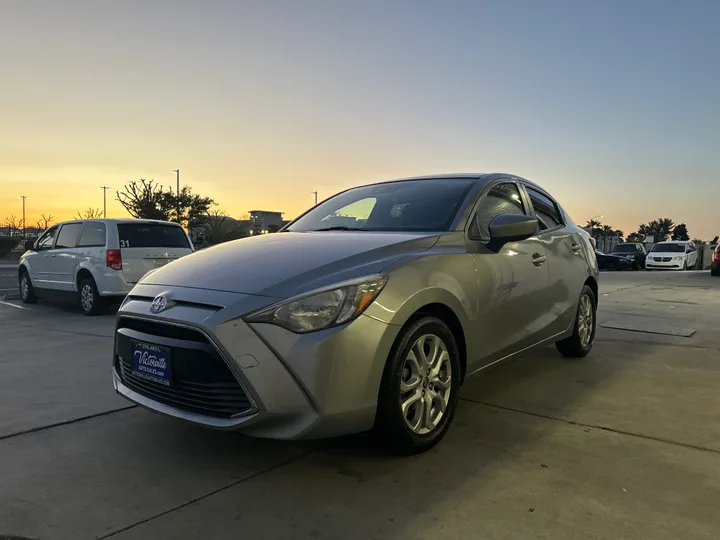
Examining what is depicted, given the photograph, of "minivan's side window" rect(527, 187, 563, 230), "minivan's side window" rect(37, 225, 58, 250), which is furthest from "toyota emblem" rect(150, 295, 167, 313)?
"minivan's side window" rect(37, 225, 58, 250)

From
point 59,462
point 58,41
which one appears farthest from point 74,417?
point 58,41

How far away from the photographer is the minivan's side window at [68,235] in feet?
30.1

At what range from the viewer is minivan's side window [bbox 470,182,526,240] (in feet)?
11.9

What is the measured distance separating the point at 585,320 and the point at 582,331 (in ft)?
0.42

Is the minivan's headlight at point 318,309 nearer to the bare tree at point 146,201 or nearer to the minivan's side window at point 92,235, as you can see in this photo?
the minivan's side window at point 92,235

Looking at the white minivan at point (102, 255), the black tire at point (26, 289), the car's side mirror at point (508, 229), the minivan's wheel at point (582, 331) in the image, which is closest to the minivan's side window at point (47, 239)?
the white minivan at point (102, 255)

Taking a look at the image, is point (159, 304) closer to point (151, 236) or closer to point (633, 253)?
point (151, 236)

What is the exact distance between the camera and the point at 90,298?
8.58 metres

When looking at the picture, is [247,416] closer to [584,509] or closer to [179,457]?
[179,457]

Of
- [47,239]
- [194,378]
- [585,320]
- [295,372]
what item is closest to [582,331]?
[585,320]

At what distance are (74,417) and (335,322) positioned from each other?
7.05 feet

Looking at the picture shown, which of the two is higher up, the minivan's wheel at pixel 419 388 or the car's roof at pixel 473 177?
the car's roof at pixel 473 177

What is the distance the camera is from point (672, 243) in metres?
27.9

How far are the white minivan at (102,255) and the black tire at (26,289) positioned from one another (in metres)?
0.58
